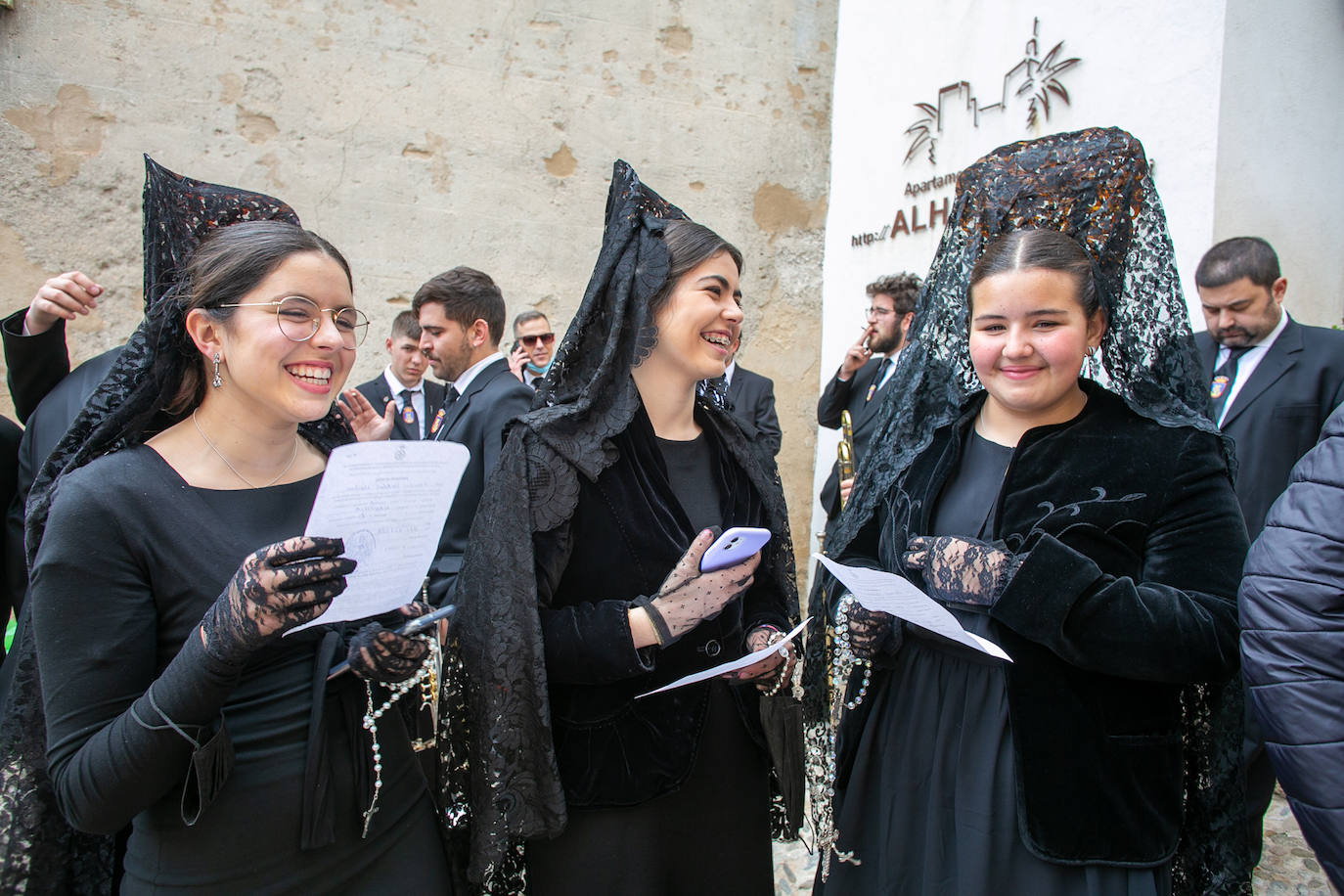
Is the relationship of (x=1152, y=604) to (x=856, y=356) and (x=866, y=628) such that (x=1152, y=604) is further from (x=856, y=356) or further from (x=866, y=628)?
(x=856, y=356)

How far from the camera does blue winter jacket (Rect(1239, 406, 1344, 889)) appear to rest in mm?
1208

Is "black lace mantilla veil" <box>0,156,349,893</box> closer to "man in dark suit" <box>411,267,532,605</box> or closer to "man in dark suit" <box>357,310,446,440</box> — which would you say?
"man in dark suit" <box>411,267,532,605</box>

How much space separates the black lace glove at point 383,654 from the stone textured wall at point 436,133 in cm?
452

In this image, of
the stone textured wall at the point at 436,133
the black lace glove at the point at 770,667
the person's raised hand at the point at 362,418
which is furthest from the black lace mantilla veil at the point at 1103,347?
the stone textured wall at the point at 436,133

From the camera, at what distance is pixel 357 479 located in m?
1.38

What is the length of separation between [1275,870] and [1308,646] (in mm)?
2951

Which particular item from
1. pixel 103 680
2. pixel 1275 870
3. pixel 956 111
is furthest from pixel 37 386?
pixel 956 111

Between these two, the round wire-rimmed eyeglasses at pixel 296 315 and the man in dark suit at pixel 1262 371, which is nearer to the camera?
the round wire-rimmed eyeglasses at pixel 296 315

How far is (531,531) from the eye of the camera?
1.79m

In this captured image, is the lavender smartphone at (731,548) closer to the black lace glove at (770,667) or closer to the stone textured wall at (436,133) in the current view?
the black lace glove at (770,667)

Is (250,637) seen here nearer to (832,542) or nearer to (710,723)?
(710,723)

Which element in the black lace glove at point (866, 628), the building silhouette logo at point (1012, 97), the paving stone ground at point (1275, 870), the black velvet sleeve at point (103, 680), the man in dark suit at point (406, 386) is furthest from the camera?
the man in dark suit at point (406, 386)

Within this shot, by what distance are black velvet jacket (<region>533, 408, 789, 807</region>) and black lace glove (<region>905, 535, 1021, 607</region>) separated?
1.52 feet

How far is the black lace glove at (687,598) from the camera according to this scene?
1.76m
